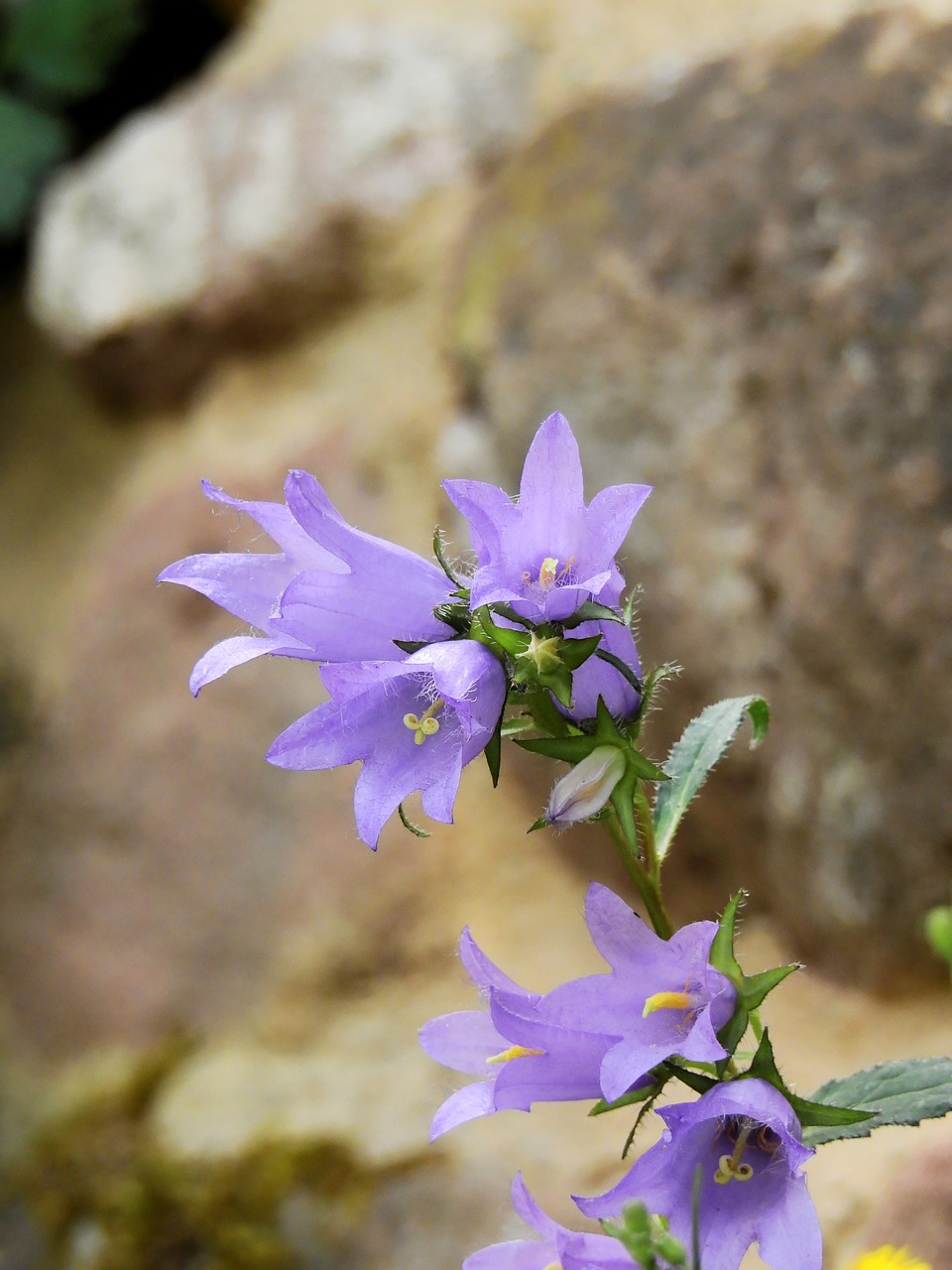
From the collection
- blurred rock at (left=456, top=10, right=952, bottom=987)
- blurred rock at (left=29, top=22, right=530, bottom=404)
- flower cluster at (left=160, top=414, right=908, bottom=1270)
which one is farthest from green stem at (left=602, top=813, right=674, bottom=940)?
blurred rock at (left=29, top=22, right=530, bottom=404)

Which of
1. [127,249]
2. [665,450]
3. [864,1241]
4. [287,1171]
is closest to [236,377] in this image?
[127,249]

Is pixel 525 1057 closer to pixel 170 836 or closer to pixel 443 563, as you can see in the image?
pixel 443 563

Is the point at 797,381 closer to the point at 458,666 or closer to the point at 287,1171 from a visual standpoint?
the point at 458,666

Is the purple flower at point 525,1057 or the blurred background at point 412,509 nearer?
the purple flower at point 525,1057

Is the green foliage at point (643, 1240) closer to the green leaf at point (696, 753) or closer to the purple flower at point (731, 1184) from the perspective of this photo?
the purple flower at point (731, 1184)

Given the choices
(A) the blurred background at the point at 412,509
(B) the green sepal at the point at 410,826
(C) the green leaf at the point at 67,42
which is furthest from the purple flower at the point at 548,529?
(C) the green leaf at the point at 67,42

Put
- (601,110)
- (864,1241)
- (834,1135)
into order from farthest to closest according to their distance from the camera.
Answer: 1. (601,110)
2. (864,1241)
3. (834,1135)

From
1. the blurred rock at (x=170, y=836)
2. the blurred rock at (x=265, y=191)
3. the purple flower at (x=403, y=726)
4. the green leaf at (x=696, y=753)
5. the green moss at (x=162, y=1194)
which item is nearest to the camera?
the purple flower at (x=403, y=726)
